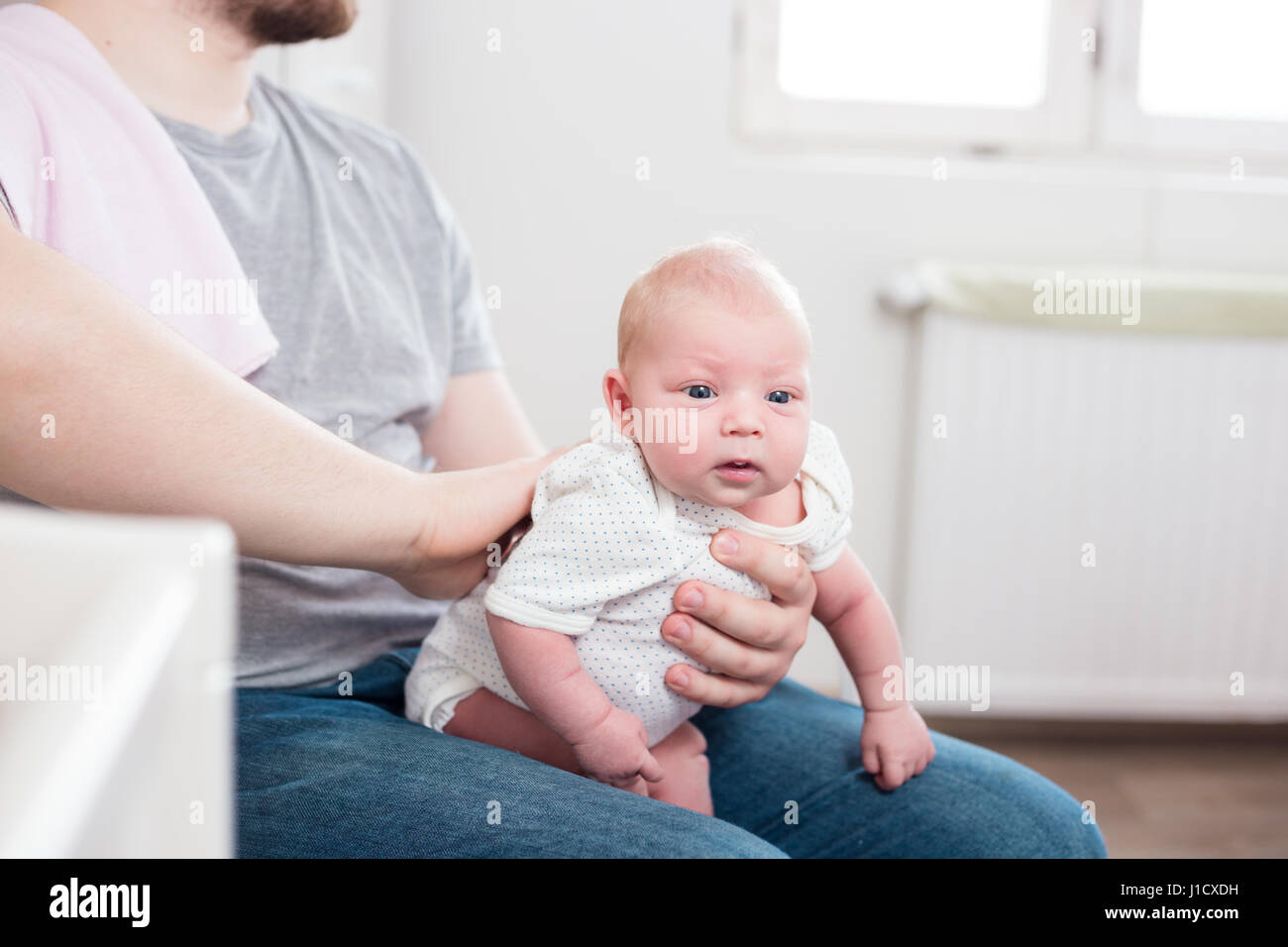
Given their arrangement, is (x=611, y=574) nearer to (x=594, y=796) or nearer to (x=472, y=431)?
(x=594, y=796)

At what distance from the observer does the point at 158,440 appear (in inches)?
25.3

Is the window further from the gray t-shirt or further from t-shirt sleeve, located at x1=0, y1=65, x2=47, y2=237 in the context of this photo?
t-shirt sleeve, located at x1=0, y1=65, x2=47, y2=237

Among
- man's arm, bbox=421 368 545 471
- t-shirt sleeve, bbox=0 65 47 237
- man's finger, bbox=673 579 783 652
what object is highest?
t-shirt sleeve, bbox=0 65 47 237

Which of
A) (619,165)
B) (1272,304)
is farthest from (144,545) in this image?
(1272,304)

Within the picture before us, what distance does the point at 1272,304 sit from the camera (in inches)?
78.0

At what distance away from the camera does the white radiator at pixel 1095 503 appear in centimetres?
198

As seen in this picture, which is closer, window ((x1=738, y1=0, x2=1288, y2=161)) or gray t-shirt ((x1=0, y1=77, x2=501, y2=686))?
gray t-shirt ((x1=0, y1=77, x2=501, y2=686))

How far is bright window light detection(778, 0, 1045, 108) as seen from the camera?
2.10 meters

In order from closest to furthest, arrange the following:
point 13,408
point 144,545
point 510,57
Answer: point 144,545 < point 13,408 < point 510,57

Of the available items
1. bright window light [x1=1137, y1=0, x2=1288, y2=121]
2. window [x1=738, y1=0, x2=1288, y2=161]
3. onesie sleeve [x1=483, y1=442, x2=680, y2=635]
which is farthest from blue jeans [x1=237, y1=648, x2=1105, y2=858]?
bright window light [x1=1137, y1=0, x2=1288, y2=121]

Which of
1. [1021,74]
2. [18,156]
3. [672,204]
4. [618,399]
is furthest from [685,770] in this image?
[1021,74]

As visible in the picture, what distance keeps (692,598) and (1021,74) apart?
5.77 ft
